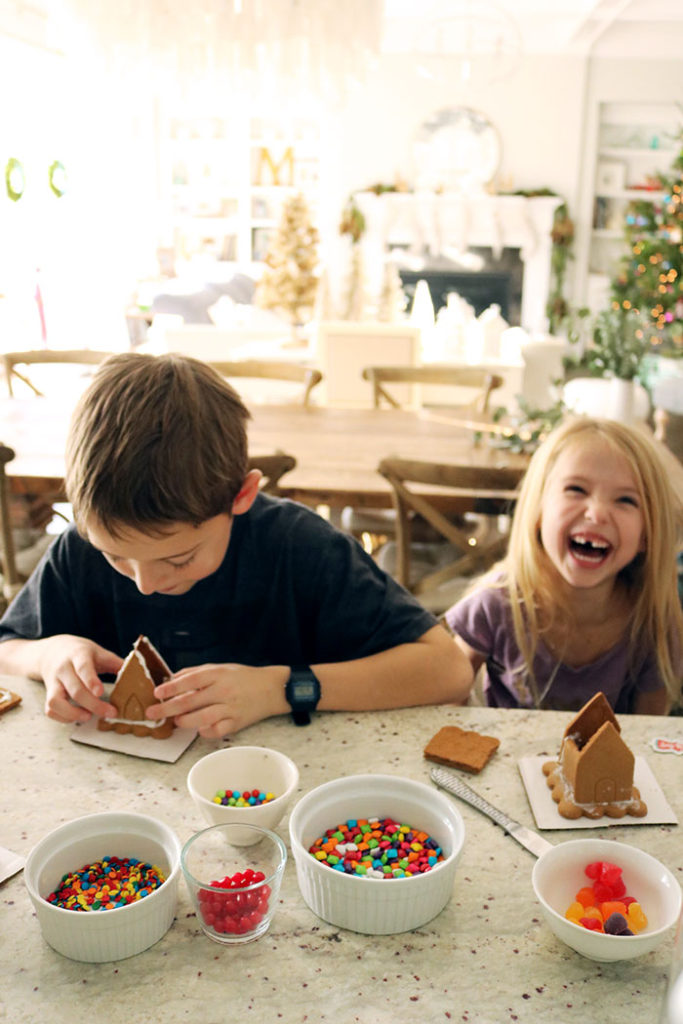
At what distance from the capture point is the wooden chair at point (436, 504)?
2.01m

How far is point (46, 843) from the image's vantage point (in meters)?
0.75

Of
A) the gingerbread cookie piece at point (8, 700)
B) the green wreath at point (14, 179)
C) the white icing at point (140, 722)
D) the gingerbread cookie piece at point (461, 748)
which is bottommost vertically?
the gingerbread cookie piece at point (8, 700)

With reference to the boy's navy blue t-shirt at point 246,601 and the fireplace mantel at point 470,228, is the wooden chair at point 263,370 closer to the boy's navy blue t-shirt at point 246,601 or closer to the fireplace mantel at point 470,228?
the boy's navy blue t-shirt at point 246,601

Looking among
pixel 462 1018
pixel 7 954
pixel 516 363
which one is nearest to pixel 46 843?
pixel 7 954

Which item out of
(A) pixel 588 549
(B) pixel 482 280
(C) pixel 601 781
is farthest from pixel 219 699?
(B) pixel 482 280

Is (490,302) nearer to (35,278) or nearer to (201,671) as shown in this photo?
(35,278)

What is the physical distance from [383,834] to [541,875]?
145mm

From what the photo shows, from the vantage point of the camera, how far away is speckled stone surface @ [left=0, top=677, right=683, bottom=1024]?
653 millimetres

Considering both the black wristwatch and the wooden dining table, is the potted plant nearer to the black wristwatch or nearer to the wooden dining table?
the wooden dining table

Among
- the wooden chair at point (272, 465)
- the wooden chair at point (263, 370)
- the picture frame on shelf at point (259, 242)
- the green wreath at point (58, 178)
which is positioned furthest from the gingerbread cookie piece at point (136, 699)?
the picture frame on shelf at point (259, 242)

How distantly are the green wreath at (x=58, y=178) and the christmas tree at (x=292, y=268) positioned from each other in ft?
12.1

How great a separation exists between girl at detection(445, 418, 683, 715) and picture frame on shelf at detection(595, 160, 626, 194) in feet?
25.9

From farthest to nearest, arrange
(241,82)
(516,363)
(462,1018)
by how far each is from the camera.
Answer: (516,363)
(241,82)
(462,1018)

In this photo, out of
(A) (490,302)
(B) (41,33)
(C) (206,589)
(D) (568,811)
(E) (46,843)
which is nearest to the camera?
(E) (46,843)
